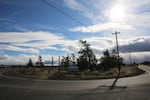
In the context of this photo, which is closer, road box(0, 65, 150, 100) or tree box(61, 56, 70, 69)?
road box(0, 65, 150, 100)

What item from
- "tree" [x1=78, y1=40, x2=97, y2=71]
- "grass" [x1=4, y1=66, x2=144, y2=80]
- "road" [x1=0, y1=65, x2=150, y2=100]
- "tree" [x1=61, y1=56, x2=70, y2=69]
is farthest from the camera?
"tree" [x1=61, y1=56, x2=70, y2=69]

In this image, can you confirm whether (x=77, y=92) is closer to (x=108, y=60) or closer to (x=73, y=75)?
(x=73, y=75)

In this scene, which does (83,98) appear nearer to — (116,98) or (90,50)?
(116,98)

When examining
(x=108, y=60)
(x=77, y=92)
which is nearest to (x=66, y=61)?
(x=108, y=60)

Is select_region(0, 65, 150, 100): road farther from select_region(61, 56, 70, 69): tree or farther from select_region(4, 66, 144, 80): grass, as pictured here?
select_region(61, 56, 70, 69): tree

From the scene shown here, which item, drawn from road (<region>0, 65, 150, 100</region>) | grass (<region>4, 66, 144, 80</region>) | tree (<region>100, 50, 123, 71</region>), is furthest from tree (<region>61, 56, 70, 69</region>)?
road (<region>0, 65, 150, 100</region>)

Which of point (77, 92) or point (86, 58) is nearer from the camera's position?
point (77, 92)

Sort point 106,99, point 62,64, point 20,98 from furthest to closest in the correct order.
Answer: point 62,64
point 20,98
point 106,99

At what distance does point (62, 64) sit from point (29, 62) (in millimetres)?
39832

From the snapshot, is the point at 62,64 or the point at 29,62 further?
the point at 29,62

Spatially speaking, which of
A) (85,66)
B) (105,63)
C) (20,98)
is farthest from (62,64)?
(20,98)

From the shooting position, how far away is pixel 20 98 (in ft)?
49.2

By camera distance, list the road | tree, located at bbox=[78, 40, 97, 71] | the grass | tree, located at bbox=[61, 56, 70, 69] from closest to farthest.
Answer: the road, the grass, tree, located at bbox=[78, 40, 97, 71], tree, located at bbox=[61, 56, 70, 69]

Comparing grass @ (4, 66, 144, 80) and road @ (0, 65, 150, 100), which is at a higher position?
road @ (0, 65, 150, 100)
